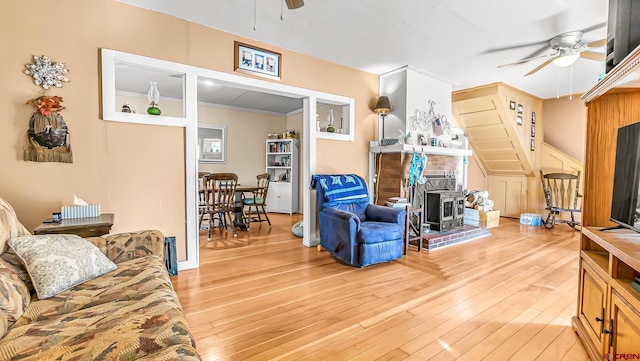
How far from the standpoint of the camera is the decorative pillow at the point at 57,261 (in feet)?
4.73

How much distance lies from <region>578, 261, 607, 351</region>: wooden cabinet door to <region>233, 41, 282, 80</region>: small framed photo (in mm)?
3328

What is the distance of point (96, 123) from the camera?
2.57m

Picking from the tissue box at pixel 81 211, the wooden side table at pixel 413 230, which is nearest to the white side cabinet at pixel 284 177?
the wooden side table at pixel 413 230

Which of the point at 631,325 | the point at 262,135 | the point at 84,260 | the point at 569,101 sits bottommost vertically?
the point at 631,325

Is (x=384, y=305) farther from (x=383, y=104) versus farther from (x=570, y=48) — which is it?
(x=570, y=48)

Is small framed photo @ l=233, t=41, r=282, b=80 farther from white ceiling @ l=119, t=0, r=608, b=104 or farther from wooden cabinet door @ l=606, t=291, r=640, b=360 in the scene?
wooden cabinet door @ l=606, t=291, r=640, b=360

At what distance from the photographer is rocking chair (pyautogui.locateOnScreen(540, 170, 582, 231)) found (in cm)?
539

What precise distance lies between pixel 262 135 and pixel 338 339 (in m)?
5.97

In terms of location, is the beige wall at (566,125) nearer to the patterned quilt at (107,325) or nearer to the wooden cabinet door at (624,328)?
the wooden cabinet door at (624,328)

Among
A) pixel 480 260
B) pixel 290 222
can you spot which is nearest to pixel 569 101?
pixel 480 260

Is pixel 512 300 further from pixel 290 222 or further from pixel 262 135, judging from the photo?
pixel 262 135

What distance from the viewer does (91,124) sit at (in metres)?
2.55

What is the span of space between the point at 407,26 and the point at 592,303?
2790 millimetres

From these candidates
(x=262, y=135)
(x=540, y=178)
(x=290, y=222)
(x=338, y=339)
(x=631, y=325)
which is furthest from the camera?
(x=262, y=135)
